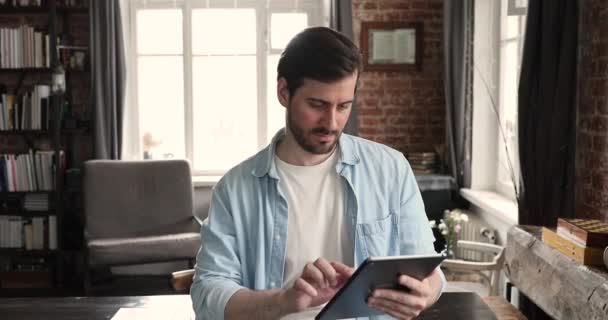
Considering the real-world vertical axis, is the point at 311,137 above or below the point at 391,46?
below

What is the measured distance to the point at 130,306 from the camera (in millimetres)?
2285

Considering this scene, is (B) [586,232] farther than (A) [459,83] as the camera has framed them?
No

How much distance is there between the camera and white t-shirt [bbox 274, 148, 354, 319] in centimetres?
164

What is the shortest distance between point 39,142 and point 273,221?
4.70 m

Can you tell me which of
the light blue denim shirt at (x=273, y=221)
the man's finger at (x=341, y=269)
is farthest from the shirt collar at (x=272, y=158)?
the man's finger at (x=341, y=269)

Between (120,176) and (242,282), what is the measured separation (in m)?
3.85

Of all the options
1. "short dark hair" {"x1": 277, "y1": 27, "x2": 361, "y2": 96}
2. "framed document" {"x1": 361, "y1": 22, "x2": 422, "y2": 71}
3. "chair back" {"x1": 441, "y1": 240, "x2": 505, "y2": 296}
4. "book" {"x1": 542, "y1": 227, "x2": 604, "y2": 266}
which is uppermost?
"framed document" {"x1": 361, "y1": 22, "x2": 422, "y2": 71}

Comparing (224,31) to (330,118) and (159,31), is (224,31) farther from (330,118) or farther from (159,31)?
(330,118)

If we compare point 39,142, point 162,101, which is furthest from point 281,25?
point 39,142

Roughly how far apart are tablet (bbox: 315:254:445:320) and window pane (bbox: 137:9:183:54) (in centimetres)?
479

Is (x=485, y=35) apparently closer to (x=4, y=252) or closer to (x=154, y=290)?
(x=154, y=290)

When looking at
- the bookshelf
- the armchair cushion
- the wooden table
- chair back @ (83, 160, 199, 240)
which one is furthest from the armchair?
the wooden table

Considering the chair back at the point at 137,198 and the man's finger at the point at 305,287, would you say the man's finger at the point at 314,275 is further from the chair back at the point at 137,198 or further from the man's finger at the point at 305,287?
the chair back at the point at 137,198

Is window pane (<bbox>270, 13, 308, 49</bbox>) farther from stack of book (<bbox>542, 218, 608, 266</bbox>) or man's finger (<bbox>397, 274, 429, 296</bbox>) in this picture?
man's finger (<bbox>397, 274, 429, 296</bbox>)
